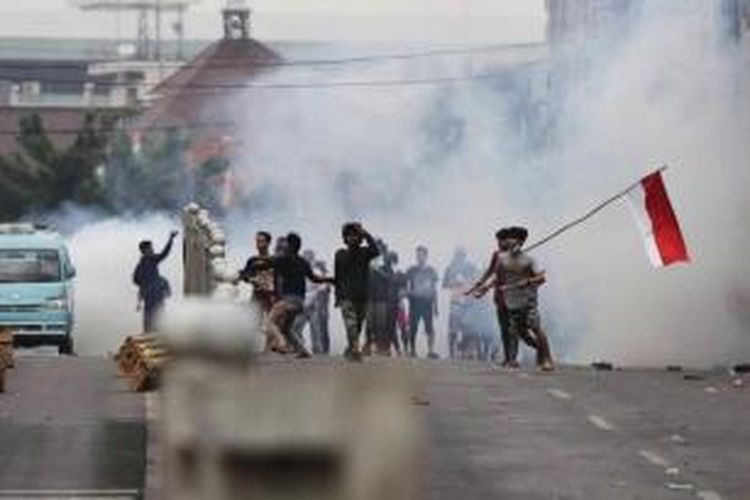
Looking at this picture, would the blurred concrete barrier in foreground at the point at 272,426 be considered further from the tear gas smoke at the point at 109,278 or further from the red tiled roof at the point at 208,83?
the red tiled roof at the point at 208,83

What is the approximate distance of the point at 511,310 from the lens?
23.7 m

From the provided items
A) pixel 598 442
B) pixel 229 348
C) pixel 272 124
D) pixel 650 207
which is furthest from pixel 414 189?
pixel 229 348

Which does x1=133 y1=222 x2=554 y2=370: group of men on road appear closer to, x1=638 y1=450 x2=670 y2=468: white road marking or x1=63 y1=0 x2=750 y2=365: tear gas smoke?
x1=63 y1=0 x2=750 y2=365: tear gas smoke

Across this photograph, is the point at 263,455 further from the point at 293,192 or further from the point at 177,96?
the point at 177,96

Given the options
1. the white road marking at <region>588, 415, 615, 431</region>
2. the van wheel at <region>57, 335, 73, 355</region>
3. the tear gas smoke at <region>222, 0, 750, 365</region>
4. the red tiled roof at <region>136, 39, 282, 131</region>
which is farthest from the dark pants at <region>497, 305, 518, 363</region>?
the red tiled roof at <region>136, 39, 282, 131</region>

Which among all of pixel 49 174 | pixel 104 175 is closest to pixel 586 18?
pixel 104 175

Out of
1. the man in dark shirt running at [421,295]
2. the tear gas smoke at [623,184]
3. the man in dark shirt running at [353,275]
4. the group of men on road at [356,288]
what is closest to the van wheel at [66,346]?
the group of men on road at [356,288]

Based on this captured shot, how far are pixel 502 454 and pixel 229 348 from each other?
40.4ft

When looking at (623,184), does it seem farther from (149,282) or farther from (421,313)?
(149,282)

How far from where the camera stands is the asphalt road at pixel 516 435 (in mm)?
13727

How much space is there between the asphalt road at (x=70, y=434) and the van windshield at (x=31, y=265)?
9.48 metres

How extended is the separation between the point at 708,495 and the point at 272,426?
1052 centimetres

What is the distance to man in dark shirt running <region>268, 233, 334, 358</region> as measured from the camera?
24.4 meters

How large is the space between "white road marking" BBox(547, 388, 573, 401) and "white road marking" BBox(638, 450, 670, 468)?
13.2 ft
